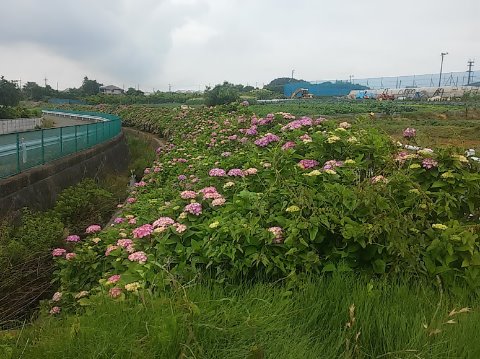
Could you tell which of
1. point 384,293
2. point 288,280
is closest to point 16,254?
point 288,280

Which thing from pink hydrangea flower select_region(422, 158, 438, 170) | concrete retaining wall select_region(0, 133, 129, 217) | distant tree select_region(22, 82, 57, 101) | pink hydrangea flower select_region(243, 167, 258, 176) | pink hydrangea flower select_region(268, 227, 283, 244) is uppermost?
distant tree select_region(22, 82, 57, 101)

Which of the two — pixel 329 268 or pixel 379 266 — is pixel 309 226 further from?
pixel 379 266

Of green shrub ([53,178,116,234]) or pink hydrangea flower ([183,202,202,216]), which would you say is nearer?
pink hydrangea flower ([183,202,202,216])

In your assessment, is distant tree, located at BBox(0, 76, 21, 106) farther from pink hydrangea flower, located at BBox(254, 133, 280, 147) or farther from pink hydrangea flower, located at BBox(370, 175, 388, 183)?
pink hydrangea flower, located at BBox(370, 175, 388, 183)

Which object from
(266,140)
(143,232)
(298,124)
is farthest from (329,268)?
(298,124)

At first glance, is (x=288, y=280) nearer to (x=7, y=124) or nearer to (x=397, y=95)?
(x=7, y=124)

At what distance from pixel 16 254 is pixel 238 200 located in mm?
4165

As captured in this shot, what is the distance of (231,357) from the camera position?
7.59ft

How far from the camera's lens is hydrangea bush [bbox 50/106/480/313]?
3219 mm

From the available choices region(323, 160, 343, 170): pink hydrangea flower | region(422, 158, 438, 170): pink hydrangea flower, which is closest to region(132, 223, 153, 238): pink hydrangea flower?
region(323, 160, 343, 170): pink hydrangea flower

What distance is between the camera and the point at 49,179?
11.1 metres

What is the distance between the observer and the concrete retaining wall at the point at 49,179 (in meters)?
8.82

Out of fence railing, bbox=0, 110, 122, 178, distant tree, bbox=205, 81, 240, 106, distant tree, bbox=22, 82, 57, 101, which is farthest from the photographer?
distant tree, bbox=22, 82, 57, 101

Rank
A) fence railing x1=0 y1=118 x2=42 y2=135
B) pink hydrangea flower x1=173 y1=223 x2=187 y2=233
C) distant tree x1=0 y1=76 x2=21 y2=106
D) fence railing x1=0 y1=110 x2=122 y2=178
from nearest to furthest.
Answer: pink hydrangea flower x1=173 y1=223 x2=187 y2=233 → fence railing x1=0 y1=110 x2=122 y2=178 → fence railing x1=0 y1=118 x2=42 y2=135 → distant tree x1=0 y1=76 x2=21 y2=106
